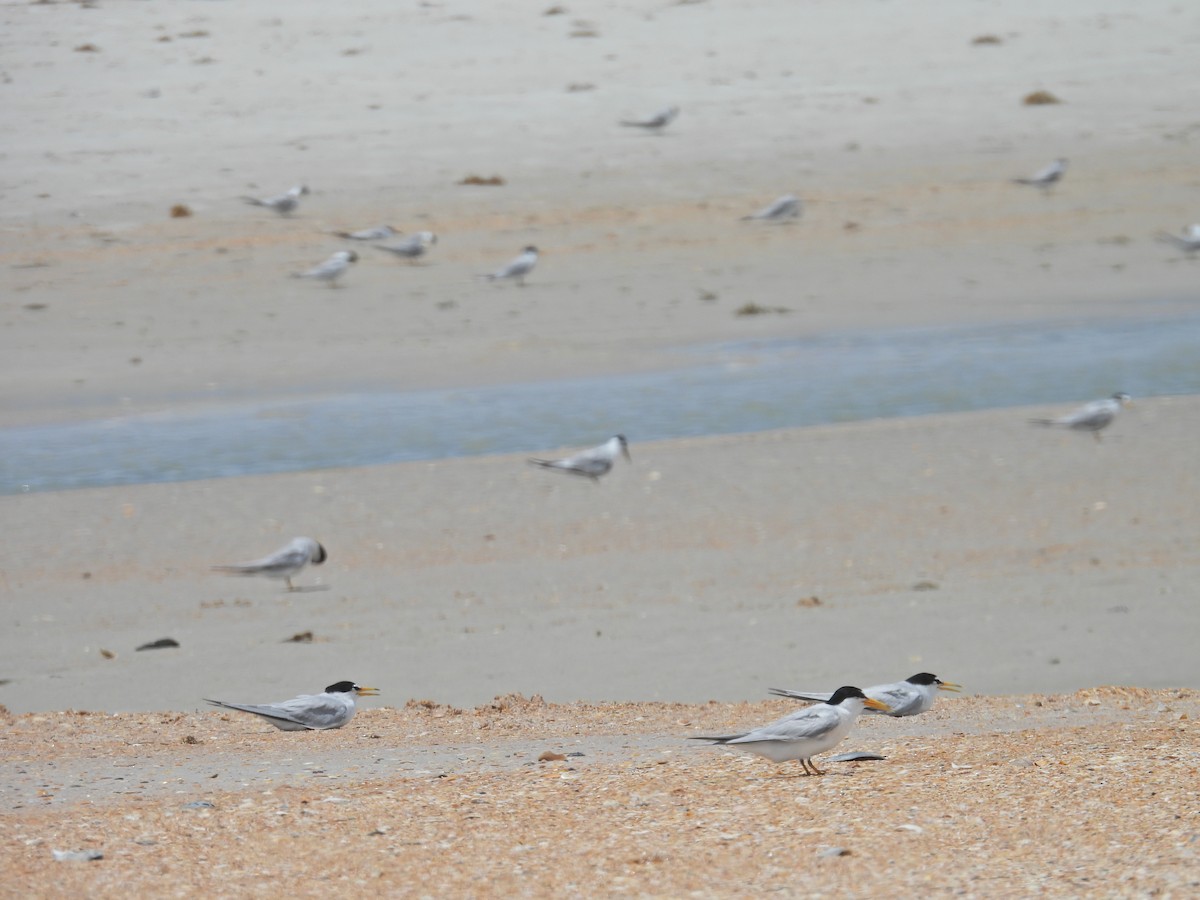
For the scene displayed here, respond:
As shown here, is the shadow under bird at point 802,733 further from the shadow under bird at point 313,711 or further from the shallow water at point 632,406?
the shallow water at point 632,406

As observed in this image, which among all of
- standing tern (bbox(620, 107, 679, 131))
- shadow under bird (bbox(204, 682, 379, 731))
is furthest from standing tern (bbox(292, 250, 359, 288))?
shadow under bird (bbox(204, 682, 379, 731))

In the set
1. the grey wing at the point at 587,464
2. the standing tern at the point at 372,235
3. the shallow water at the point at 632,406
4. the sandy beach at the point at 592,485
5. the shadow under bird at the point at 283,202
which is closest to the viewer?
the sandy beach at the point at 592,485

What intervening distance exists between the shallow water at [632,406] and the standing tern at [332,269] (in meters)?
2.73

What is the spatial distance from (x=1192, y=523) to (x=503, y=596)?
3.74 m

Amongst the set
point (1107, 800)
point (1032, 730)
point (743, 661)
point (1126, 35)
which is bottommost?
point (1126, 35)

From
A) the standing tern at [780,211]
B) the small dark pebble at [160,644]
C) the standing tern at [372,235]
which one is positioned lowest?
the standing tern at [780,211]

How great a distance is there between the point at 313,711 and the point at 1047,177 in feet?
49.1

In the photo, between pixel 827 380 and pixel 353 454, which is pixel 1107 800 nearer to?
pixel 353 454

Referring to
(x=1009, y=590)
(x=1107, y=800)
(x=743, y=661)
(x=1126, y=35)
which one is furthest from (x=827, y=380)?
(x=1126, y=35)

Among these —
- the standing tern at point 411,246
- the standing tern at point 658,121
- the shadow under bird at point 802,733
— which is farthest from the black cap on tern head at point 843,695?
the standing tern at point 658,121

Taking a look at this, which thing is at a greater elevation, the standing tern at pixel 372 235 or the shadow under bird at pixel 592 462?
the shadow under bird at pixel 592 462

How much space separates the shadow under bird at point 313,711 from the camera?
5945 millimetres

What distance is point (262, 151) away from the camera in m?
19.8

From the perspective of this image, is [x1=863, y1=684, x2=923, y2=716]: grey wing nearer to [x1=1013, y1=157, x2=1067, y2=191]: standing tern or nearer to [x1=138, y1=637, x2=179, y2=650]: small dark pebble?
[x1=138, y1=637, x2=179, y2=650]: small dark pebble
